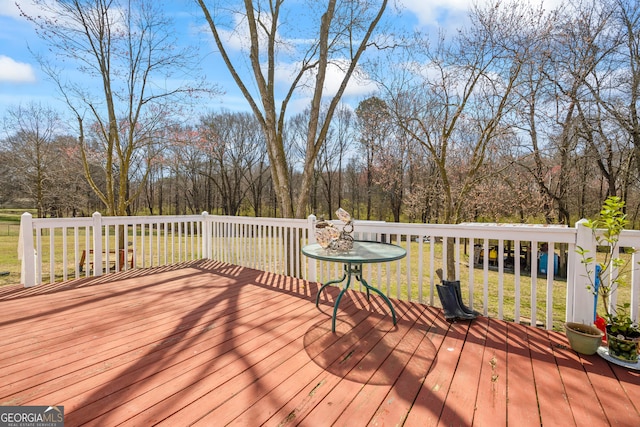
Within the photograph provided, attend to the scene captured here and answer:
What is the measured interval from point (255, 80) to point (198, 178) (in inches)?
748

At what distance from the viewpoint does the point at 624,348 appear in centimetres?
195

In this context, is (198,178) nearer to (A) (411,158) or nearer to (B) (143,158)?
(B) (143,158)

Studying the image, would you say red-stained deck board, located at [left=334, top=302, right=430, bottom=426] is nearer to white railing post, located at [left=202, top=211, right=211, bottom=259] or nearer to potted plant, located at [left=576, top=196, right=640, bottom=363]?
potted plant, located at [left=576, top=196, right=640, bottom=363]

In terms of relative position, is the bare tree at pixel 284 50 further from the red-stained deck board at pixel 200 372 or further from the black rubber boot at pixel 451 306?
the red-stained deck board at pixel 200 372

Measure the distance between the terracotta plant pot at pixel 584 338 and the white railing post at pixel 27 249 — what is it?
212 inches

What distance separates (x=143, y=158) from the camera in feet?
35.1

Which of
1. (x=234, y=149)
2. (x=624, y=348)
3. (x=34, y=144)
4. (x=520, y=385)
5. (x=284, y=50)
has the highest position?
(x=234, y=149)

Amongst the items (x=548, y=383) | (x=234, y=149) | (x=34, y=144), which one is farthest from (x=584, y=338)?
(x=234, y=149)

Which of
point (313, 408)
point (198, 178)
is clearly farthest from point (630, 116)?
point (198, 178)

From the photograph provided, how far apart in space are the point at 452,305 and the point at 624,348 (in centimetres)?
110

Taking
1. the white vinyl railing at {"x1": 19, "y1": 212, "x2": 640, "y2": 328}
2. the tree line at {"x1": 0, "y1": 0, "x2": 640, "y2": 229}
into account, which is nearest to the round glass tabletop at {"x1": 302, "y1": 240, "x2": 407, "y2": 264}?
the white vinyl railing at {"x1": 19, "y1": 212, "x2": 640, "y2": 328}

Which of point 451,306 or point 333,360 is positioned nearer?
point 333,360

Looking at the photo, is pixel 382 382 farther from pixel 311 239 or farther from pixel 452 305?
pixel 311 239

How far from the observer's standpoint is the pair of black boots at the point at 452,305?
2674 mm
